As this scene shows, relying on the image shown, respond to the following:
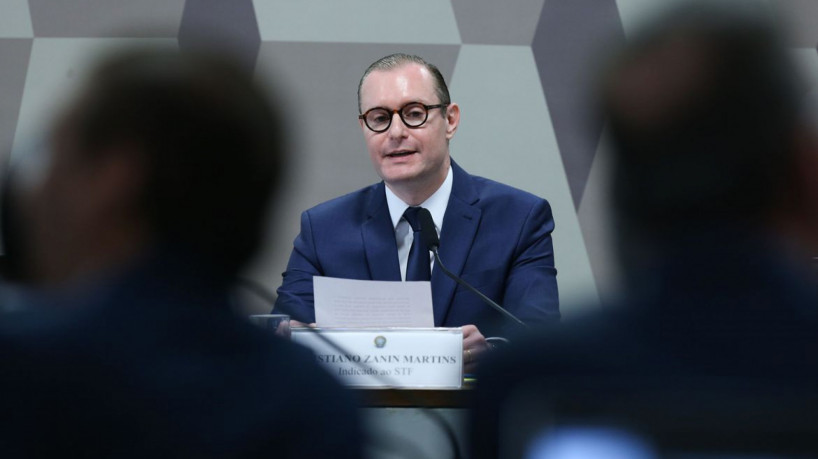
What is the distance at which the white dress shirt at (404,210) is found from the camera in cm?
262

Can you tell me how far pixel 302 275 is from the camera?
8.57 feet

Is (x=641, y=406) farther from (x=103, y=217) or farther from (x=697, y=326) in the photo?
(x=103, y=217)

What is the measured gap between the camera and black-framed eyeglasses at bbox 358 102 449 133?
271 cm

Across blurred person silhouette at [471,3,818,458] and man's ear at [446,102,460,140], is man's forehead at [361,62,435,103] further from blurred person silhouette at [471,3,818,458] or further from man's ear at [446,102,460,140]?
blurred person silhouette at [471,3,818,458]

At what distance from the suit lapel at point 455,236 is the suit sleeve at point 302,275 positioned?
1.10 feet

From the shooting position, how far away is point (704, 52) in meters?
0.71

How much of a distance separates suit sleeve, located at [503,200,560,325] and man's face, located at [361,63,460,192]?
34cm

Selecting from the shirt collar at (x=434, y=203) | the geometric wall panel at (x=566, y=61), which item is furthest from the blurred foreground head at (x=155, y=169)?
the geometric wall panel at (x=566, y=61)

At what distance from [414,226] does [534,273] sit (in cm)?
35

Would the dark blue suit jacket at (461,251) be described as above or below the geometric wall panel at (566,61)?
below

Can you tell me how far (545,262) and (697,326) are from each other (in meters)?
2.00

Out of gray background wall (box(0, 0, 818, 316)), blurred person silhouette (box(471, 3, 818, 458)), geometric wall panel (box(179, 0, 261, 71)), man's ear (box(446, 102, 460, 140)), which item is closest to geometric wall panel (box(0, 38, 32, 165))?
gray background wall (box(0, 0, 818, 316))

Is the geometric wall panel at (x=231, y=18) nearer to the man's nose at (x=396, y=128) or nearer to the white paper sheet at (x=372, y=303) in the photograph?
the man's nose at (x=396, y=128)

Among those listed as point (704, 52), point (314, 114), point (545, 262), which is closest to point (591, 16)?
point (314, 114)
